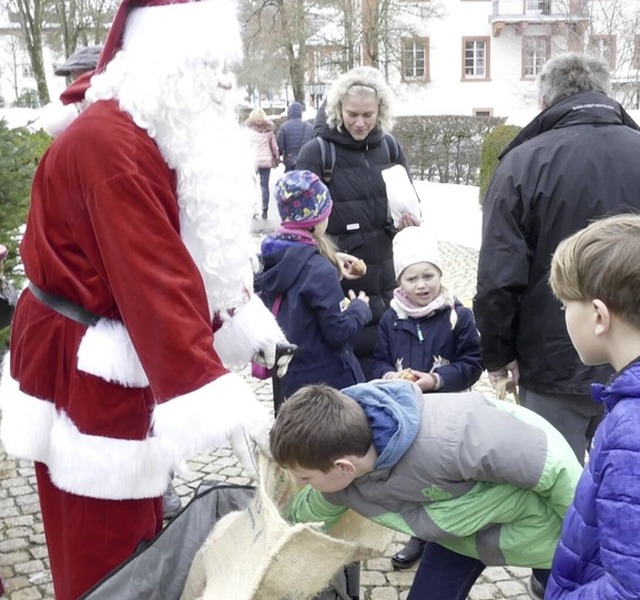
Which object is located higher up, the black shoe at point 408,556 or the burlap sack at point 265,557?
the burlap sack at point 265,557

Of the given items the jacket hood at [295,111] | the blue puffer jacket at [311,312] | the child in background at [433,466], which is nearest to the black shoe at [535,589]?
the child in background at [433,466]

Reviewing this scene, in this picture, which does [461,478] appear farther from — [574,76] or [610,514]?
[574,76]

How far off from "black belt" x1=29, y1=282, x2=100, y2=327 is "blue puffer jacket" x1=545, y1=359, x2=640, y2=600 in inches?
48.5

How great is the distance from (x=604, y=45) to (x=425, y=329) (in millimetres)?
16197

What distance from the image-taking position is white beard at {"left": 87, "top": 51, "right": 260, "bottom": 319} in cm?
206

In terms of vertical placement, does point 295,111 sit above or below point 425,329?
below

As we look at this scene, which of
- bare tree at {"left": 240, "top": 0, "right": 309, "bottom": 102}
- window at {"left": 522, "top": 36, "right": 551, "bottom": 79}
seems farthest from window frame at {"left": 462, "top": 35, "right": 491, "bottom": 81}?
bare tree at {"left": 240, "top": 0, "right": 309, "bottom": 102}

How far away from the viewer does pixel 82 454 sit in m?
2.11

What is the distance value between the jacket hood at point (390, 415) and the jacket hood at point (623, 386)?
592 mm

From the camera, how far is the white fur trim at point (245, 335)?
247cm

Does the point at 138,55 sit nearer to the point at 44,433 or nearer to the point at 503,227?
the point at 44,433

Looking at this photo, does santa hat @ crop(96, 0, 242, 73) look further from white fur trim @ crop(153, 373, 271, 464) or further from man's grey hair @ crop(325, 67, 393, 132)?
man's grey hair @ crop(325, 67, 393, 132)

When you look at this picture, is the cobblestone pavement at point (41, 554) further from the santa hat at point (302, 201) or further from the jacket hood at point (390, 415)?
the santa hat at point (302, 201)

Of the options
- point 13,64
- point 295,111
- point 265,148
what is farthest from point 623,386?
point 13,64
